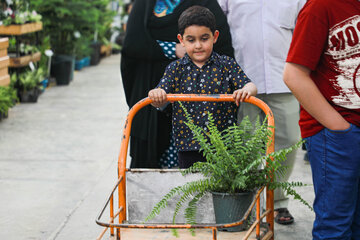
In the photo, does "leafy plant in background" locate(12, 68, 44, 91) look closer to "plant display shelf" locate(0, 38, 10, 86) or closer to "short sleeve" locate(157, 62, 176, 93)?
"plant display shelf" locate(0, 38, 10, 86)

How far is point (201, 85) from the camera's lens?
11.2 ft

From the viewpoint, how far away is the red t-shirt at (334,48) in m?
2.65

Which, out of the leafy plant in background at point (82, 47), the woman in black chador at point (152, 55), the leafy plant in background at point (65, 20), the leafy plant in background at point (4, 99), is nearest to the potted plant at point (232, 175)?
the woman in black chador at point (152, 55)

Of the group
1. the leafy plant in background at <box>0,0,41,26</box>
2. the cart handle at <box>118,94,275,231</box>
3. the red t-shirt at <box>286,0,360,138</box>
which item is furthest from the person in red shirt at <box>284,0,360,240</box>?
the leafy plant in background at <box>0,0,41,26</box>

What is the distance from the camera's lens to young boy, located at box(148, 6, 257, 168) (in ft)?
11.1

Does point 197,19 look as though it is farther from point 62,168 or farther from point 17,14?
point 17,14

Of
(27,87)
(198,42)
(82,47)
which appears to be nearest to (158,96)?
(198,42)

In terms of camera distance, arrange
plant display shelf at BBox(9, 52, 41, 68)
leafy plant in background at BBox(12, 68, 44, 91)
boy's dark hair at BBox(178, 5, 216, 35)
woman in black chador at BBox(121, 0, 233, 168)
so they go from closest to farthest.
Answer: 1. boy's dark hair at BBox(178, 5, 216, 35)
2. woman in black chador at BBox(121, 0, 233, 168)
3. plant display shelf at BBox(9, 52, 41, 68)
4. leafy plant in background at BBox(12, 68, 44, 91)

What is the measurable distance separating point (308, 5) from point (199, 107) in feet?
3.13

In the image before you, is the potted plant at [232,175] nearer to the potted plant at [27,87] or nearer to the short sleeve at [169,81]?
the short sleeve at [169,81]

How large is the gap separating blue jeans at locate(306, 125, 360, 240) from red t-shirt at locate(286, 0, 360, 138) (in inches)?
3.3

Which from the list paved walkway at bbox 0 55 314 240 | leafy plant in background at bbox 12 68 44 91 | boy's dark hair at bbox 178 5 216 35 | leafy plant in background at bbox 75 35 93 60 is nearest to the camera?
boy's dark hair at bbox 178 5 216 35

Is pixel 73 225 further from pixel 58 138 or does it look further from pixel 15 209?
pixel 58 138

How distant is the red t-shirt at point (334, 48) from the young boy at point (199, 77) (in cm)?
69
